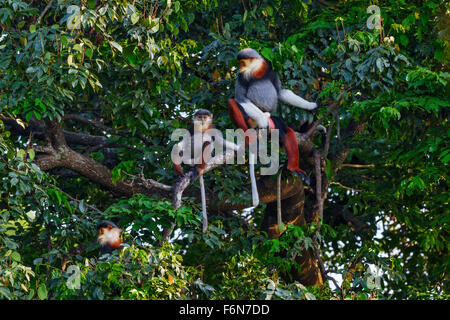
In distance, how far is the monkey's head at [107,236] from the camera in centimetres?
585

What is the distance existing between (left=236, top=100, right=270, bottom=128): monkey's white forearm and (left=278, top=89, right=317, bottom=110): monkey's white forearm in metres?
0.19

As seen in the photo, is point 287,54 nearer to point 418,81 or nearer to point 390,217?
point 418,81

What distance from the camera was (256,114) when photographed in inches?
212

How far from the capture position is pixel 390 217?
7496mm

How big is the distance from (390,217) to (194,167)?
117 inches

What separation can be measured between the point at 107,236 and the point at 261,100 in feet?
5.66

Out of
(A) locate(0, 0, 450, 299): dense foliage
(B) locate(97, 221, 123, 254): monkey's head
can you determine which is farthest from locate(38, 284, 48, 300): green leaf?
(B) locate(97, 221, 123, 254): monkey's head

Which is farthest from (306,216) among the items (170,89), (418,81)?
(418,81)

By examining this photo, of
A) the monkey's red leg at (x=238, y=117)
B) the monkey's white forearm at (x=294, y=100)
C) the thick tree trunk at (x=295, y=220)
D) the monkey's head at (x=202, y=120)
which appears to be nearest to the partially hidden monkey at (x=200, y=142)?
the monkey's head at (x=202, y=120)

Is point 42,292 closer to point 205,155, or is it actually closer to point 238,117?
point 205,155

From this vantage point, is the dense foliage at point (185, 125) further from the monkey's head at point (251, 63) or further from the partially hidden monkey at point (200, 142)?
the partially hidden monkey at point (200, 142)

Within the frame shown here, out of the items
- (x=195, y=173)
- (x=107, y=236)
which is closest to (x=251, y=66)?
(x=195, y=173)

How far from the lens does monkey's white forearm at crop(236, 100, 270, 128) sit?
5.39 m

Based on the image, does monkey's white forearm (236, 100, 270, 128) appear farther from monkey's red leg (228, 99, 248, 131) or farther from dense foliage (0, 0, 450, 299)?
dense foliage (0, 0, 450, 299)
